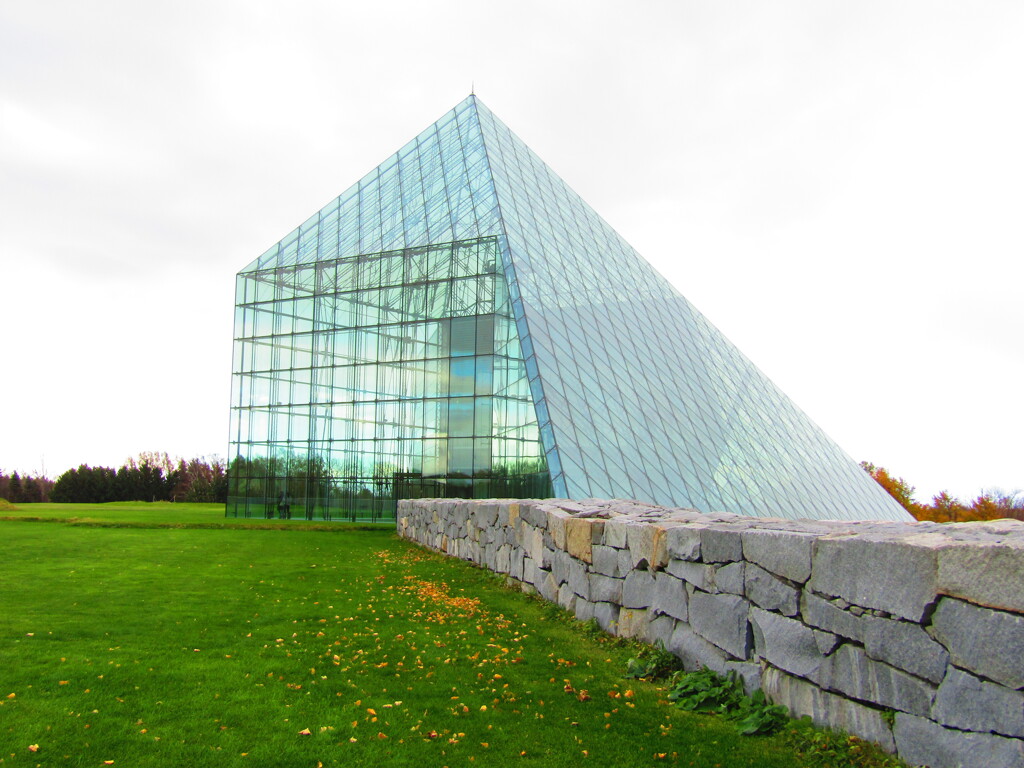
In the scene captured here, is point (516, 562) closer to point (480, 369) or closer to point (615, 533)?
point (615, 533)

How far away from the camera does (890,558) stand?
14.8 ft

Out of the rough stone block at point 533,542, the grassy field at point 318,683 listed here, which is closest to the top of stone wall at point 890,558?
the grassy field at point 318,683

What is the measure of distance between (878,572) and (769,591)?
1102mm

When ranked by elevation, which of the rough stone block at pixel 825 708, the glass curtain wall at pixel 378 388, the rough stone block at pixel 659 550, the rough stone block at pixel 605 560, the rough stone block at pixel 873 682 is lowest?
the rough stone block at pixel 825 708

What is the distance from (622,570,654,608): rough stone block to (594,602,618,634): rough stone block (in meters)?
0.28

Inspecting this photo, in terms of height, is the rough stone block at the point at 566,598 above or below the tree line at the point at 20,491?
below

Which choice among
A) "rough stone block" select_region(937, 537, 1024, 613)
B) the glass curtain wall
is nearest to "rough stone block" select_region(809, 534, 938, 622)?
"rough stone block" select_region(937, 537, 1024, 613)

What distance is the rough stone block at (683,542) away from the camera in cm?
648

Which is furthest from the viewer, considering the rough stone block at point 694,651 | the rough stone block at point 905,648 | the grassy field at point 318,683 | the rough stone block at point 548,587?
the rough stone block at point 548,587

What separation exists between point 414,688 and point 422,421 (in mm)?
21031

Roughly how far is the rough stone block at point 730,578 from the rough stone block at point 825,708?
62cm

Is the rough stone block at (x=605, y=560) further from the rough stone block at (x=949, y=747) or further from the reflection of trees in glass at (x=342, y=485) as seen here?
the reflection of trees in glass at (x=342, y=485)

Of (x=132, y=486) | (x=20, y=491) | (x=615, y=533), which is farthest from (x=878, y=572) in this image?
(x=20, y=491)

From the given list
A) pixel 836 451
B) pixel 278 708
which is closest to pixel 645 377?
pixel 836 451
